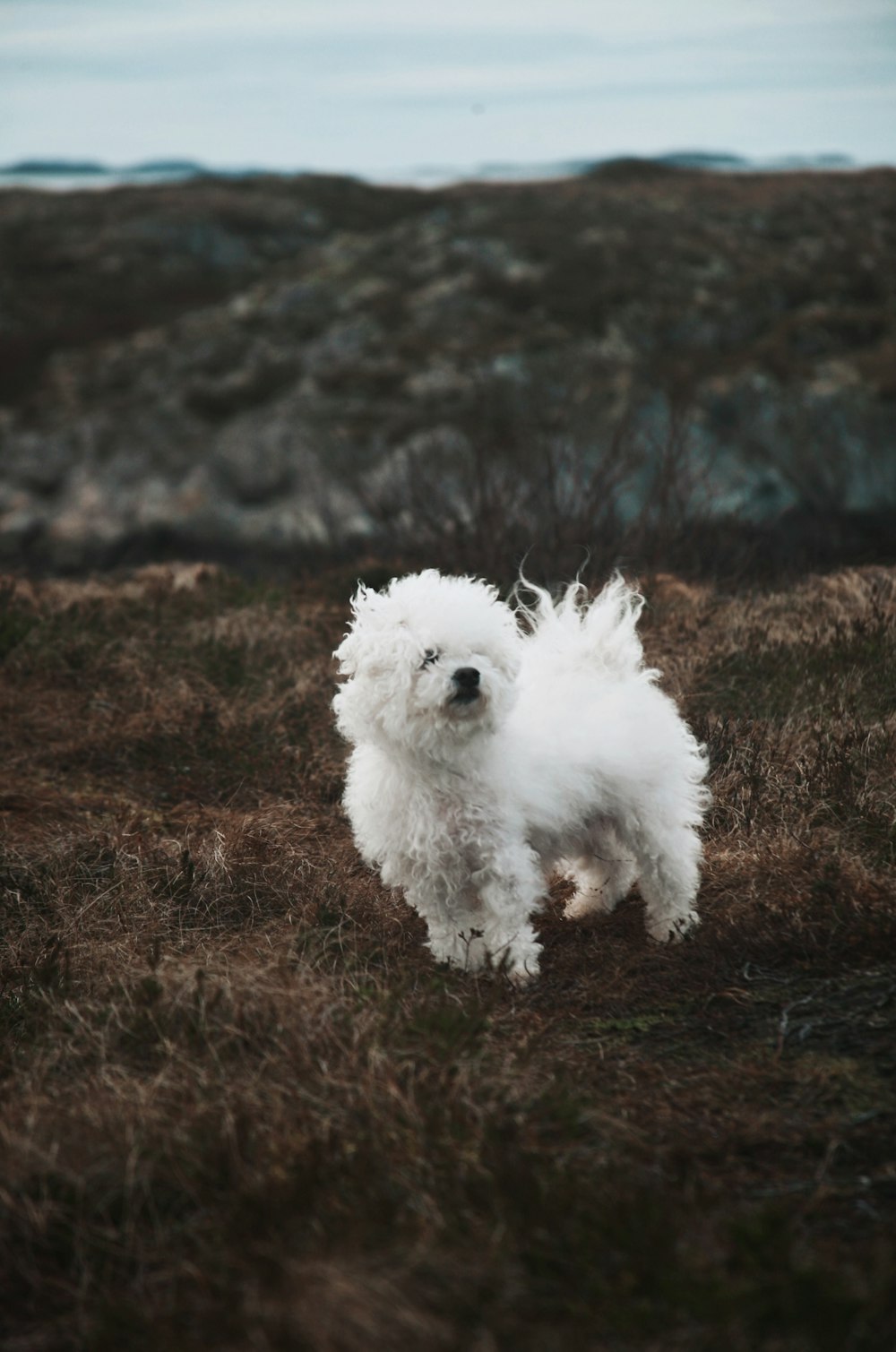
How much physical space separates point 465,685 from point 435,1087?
5.17 ft

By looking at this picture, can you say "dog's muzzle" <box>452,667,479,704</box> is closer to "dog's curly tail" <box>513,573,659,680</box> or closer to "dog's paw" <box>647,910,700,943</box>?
"dog's curly tail" <box>513,573,659,680</box>

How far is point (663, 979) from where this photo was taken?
4.38m

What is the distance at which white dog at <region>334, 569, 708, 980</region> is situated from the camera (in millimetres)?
4551

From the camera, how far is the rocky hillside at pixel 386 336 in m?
27.8

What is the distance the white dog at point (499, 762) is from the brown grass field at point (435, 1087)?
0.29 metres

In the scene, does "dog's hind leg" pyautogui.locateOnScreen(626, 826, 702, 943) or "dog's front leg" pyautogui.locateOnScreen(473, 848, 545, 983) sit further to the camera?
"dog's hind leg" pyautogui.locateOnScreen(626, 826, 702, 943)

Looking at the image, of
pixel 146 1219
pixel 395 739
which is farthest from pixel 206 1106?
pixel 395 739

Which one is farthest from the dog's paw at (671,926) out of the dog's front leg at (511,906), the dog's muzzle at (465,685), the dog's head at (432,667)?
the dog's muzzle at (465,685)

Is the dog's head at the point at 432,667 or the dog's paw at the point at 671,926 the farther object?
the dog's paw at the point at 671,926

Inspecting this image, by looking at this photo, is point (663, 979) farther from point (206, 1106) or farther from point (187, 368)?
point (187, 368)

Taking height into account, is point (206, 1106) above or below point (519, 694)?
below

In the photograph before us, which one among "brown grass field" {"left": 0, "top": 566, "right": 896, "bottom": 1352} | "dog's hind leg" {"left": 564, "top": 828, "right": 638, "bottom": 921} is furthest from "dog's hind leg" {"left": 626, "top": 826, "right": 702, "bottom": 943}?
"dog's hind leg" {"left": 564, "top": 828, "right": 638, "bottom": 921}

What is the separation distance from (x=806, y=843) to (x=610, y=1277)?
9.32 feet

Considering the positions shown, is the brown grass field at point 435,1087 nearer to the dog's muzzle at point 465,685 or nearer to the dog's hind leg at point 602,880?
the dog's hind leg at point 602,880
